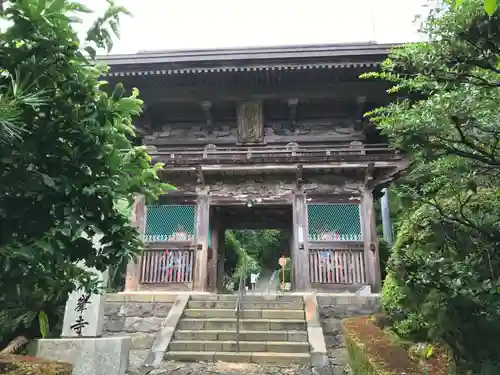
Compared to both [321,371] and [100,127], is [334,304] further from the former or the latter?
[100,127]

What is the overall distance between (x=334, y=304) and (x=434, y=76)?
6.36 metres

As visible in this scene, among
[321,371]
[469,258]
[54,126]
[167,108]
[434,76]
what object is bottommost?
[321,371]

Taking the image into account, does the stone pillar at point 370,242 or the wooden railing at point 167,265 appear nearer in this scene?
the stone pillar at point 370,242

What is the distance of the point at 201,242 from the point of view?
34.2 feet

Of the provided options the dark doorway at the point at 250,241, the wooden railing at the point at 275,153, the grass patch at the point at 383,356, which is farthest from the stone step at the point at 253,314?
the wooden railing at the point at 275,153

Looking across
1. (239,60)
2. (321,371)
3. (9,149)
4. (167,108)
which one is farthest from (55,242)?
(167,108)

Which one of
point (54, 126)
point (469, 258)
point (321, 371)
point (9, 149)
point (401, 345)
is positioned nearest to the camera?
point (9, 149)

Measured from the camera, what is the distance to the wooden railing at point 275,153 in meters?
10.5

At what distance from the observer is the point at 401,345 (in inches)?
207

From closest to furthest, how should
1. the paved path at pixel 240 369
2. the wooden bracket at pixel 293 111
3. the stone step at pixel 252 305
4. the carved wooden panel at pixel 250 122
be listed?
the paved path at pixel 240 369 → the stone step at pixel 252 305 → the wooden bracket at pixel 293 111 → the carved wooden panel at pixel 250 122

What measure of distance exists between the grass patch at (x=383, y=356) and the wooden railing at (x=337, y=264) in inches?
140

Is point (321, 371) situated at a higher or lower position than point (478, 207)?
lower

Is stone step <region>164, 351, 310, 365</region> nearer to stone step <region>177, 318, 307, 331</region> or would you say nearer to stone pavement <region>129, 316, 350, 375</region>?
stone pavement <region>129, 316, 350, 375</region>

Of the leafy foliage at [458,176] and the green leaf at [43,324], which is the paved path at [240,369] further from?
the leafy foliage at [458,176]
